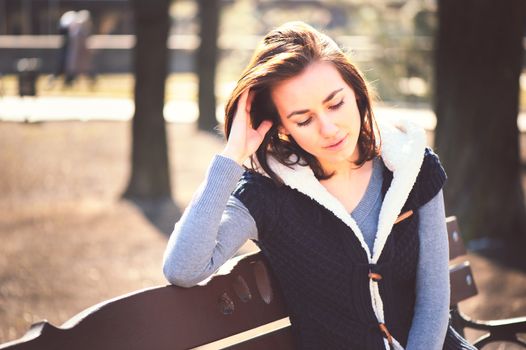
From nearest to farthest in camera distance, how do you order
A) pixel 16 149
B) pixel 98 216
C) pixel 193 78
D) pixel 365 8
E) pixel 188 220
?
pixel 188 220 → pixel 98 216 → pixel 16 149 → pixel 365 8 → pixel 193 78

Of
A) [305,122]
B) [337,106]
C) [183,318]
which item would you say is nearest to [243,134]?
[305,122]

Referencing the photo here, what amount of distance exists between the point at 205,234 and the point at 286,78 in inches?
20.1

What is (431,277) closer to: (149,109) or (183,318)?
(183,318)

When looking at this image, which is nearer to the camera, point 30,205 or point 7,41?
point 30,205

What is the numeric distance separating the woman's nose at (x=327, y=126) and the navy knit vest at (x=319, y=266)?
232mm

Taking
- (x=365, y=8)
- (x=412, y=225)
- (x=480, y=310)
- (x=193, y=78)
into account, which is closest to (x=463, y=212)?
(x=480, y=310)

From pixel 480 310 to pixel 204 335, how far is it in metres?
3.57

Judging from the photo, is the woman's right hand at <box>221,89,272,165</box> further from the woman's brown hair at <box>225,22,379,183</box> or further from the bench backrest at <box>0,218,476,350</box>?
the bench backrest at <box>0,218,476,350</box>

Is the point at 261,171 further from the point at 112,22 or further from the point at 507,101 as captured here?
the point at 112,22

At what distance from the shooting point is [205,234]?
8.30 feet

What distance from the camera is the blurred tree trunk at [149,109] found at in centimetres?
950

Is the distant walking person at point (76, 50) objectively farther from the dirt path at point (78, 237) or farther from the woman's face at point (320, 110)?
the woman's face at point (320, 110)

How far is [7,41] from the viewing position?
28.2 meters

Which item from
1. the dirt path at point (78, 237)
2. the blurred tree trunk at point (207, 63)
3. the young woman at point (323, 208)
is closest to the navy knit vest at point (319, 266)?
the young woman at point (323, 208)
